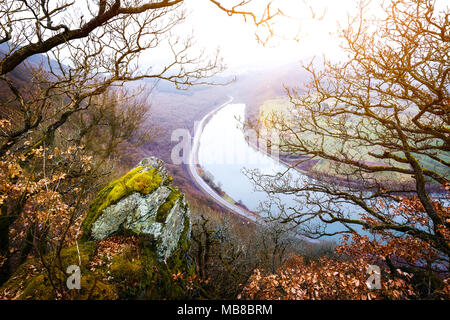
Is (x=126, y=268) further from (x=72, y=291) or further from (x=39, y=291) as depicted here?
(x=39, y=291)

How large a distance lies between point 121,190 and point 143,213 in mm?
1069

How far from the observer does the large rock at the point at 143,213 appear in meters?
5.08

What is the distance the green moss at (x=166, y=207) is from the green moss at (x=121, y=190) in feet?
1.86

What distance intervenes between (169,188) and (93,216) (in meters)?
2.24

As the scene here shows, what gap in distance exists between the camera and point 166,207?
5.81m

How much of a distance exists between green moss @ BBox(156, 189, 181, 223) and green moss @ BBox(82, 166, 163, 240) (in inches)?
22.4

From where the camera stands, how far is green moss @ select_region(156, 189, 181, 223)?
18.2ft

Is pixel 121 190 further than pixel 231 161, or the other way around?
pixel 231 161

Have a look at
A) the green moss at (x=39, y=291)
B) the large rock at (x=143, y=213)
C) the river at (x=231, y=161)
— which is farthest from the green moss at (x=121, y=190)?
the river at (x=231, y=161)

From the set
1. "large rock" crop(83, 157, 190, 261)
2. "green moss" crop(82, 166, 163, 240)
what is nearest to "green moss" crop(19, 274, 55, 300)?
"large rock" crop(83, 157, 190, 261)

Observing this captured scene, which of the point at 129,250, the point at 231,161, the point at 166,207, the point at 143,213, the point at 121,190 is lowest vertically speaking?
the point at 129,250

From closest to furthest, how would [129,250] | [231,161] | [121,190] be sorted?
[129,250] → [121,190] → [231,161]

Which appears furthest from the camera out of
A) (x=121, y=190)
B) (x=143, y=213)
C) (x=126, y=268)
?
(x=121, y=190)

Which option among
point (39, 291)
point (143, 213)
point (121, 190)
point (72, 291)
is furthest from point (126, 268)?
point (121, 190)
